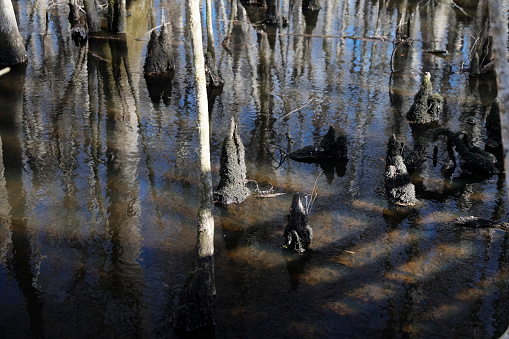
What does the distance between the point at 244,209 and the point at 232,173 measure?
2.11 feet

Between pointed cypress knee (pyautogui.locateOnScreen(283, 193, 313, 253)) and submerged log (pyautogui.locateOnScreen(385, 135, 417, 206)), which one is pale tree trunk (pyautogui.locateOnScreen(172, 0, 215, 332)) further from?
submerged log (pyautogui.locateOnScreen(385, 135, 417, 206))

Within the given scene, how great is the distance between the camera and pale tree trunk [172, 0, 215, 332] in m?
6.15

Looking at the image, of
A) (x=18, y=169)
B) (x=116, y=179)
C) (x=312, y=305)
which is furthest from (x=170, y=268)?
(x=18, y=169)

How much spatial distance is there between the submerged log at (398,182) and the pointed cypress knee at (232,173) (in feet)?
8.26

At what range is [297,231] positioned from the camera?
8.02 metres

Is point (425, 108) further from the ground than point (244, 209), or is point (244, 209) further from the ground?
point (425, 108)

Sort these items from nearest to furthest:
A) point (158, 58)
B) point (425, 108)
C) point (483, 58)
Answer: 1. point (425, 108)
2. point (158, 58)
3. point (483, 58)

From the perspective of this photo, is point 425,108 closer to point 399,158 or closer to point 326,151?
point 326,151

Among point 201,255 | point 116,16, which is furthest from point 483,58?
point 201,255

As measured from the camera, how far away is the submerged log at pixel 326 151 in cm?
1120

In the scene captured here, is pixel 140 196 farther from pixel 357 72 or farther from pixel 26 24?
pixel 26 24

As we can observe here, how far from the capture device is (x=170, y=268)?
25.0ft

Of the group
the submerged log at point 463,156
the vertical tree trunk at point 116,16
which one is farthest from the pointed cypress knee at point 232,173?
the vertical tree trunk at point 116,16

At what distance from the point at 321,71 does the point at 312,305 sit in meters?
11.3
